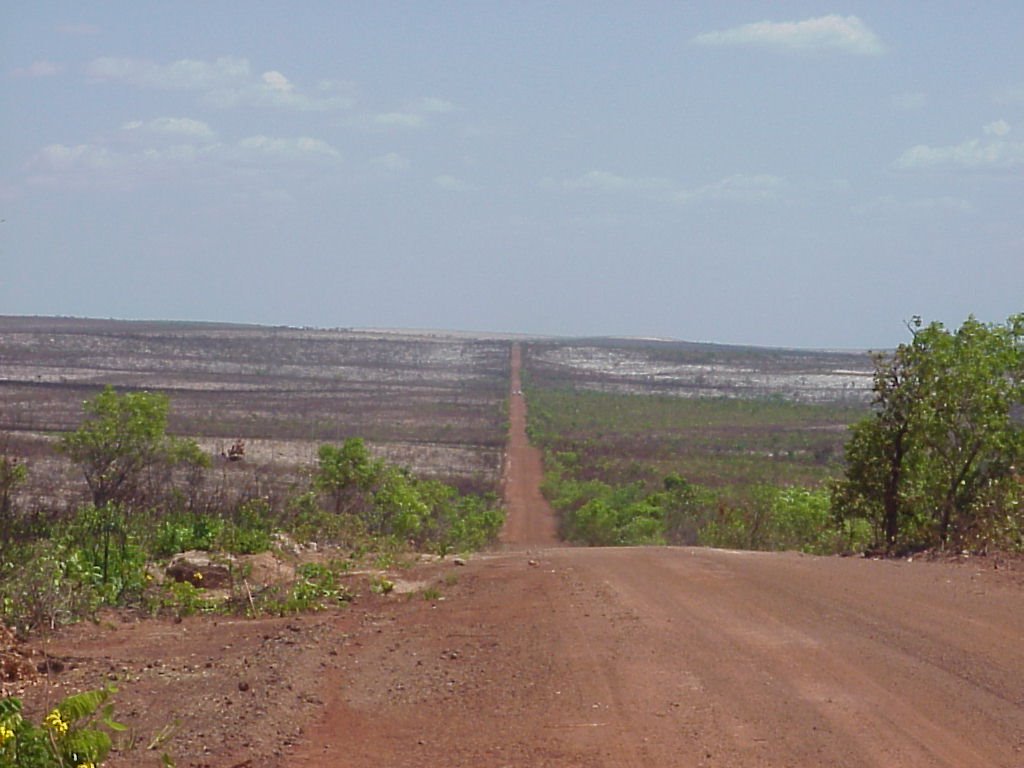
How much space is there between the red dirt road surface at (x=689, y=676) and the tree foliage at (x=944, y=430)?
16.5 feet

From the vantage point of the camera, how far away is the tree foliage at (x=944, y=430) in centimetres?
1810

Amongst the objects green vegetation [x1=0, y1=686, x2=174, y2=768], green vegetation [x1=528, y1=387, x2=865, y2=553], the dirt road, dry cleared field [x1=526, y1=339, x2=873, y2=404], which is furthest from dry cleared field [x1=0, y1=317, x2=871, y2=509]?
green vegetation [x1=0, y1=686, x2=174, y2=768]

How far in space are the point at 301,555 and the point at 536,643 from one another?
7.02 m

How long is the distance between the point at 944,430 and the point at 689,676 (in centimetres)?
1130

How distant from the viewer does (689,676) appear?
8453 mm

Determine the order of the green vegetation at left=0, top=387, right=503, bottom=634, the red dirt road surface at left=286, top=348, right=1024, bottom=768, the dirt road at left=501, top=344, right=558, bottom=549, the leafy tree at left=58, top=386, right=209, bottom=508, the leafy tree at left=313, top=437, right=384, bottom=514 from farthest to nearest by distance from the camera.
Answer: the dirt road at left=501, top=344, right=558, bottom=549
the leafy tree at left=313, top=437, right=384, bottom=514
the leafy tree at left=58, top=386, right=209, bottom=508
the green vegetation at left=0, top=387, right=503, bottom=634
the red dirt road surface at left=286, top=348, right=1024, bottom=768

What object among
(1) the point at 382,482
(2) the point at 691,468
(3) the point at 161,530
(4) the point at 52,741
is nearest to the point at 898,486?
(3) the point at 161,530

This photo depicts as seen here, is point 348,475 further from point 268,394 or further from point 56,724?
point 268,394

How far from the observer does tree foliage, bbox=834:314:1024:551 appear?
59.4 feet

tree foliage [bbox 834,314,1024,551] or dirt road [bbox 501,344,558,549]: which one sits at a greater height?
tree foliage [bbox 834,314,1024,551]

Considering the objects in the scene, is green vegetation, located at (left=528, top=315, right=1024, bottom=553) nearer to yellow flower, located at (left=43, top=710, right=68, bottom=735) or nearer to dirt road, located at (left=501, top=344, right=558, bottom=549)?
dirt road, located at (left=501, top=344, right=558, bottom=549)

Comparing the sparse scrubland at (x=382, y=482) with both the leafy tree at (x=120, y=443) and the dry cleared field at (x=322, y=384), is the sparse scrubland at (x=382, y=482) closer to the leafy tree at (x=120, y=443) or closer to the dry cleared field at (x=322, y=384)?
the leafy tree at (x=120, y=443)

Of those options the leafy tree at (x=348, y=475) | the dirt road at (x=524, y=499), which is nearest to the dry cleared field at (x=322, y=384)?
the dirt road at (x=524, y=499)

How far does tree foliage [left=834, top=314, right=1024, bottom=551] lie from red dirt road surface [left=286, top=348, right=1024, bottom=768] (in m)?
5.04
